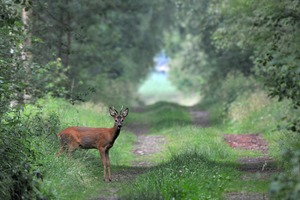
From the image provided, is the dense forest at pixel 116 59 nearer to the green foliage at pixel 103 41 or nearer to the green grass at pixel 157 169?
the green foliage at pixel 103 41

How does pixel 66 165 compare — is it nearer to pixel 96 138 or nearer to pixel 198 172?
pixel 96 138

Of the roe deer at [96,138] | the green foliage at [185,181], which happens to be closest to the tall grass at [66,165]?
the roe deer at [96,138]

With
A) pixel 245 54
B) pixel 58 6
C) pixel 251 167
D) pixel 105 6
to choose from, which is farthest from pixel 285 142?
pixel 245 54

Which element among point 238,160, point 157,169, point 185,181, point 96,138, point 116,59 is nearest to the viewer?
point 185,181

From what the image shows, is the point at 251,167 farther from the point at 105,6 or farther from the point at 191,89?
the point at 191,89

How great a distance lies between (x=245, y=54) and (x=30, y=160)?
2917 cm

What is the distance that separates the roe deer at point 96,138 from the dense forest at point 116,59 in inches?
22.6

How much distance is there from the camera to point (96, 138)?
534 inches

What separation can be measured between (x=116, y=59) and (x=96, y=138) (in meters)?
30.1

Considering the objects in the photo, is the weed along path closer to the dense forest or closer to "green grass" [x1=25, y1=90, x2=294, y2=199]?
"green grass" [x1=25, y1=90, x2=294, y2=199]

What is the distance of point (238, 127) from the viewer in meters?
25.3

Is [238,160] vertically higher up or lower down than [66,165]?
higher up

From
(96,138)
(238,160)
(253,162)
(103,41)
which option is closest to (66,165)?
(96,138)

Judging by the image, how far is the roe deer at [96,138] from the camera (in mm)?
13305
